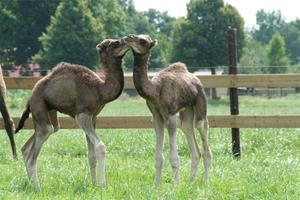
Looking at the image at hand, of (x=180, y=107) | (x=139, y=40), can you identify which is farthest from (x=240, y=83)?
(x=139, y=40)

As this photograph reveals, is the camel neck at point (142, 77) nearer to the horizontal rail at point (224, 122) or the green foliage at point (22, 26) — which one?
the horizontal rail at point (224, 122)

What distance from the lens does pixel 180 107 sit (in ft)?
22.4

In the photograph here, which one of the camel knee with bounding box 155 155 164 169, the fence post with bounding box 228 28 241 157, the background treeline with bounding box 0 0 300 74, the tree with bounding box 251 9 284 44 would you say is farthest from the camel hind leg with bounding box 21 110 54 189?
the tree with bounding box 251 9 284 44

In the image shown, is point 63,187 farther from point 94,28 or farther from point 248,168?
point 94,28

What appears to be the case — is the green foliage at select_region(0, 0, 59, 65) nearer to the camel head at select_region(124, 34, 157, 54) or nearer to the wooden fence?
the wooden fence

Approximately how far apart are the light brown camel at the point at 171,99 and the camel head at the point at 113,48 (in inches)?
5.7

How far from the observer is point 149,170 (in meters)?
7.77

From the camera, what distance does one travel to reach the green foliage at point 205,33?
49.0 metres

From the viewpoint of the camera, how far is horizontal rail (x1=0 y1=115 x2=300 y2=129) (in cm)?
945

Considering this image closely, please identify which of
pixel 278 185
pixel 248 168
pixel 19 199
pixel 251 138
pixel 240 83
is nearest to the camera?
pixel 19 199

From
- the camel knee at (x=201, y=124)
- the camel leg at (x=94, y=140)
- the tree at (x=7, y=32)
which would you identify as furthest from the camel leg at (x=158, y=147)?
the tree at (x=7, y=32)

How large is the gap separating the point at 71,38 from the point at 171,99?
42.2 m

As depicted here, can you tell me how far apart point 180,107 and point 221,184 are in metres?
0.96

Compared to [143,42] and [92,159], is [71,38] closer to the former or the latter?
[92,159]
